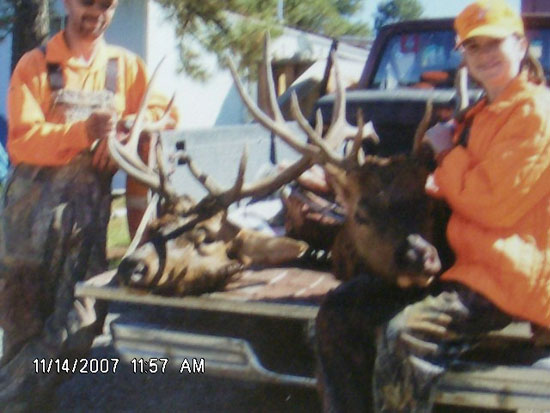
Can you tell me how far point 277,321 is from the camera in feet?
14.9

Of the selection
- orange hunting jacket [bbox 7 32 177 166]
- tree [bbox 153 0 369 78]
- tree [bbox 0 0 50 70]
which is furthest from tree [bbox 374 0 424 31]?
orange hunting jacket [bbox 7 32 177 166]

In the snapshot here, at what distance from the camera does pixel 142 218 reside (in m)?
4.98

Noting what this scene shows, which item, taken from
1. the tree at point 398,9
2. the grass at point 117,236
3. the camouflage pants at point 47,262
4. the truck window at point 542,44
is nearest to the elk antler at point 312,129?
the camouflage pants at point 47,262

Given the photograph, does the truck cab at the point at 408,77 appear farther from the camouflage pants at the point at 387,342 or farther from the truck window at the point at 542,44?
the camouflage pants at the point at 387,342

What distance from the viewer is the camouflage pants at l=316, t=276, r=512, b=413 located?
344cm

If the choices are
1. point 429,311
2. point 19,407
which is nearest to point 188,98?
point 19,407

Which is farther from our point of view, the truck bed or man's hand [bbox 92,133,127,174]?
man's hand [bbox 92,133,127,174]

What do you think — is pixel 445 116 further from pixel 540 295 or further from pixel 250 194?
pixel 540 295

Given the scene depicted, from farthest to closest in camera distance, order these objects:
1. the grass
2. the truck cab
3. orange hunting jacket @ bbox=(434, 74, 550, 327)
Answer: the grass < the truck cab < orange hunting jacket @ bbox=(434, 74, 550, 327)

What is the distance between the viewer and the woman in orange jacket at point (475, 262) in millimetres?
3336

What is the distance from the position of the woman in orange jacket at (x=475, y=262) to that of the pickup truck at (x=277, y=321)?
197 millimetres

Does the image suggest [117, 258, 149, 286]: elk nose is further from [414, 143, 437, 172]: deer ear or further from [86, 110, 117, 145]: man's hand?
[414, 143, 437, 172]: deer ear

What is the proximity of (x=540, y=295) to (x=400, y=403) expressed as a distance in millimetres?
633

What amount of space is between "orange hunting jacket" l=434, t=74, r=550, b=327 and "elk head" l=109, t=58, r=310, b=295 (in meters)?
1.11
